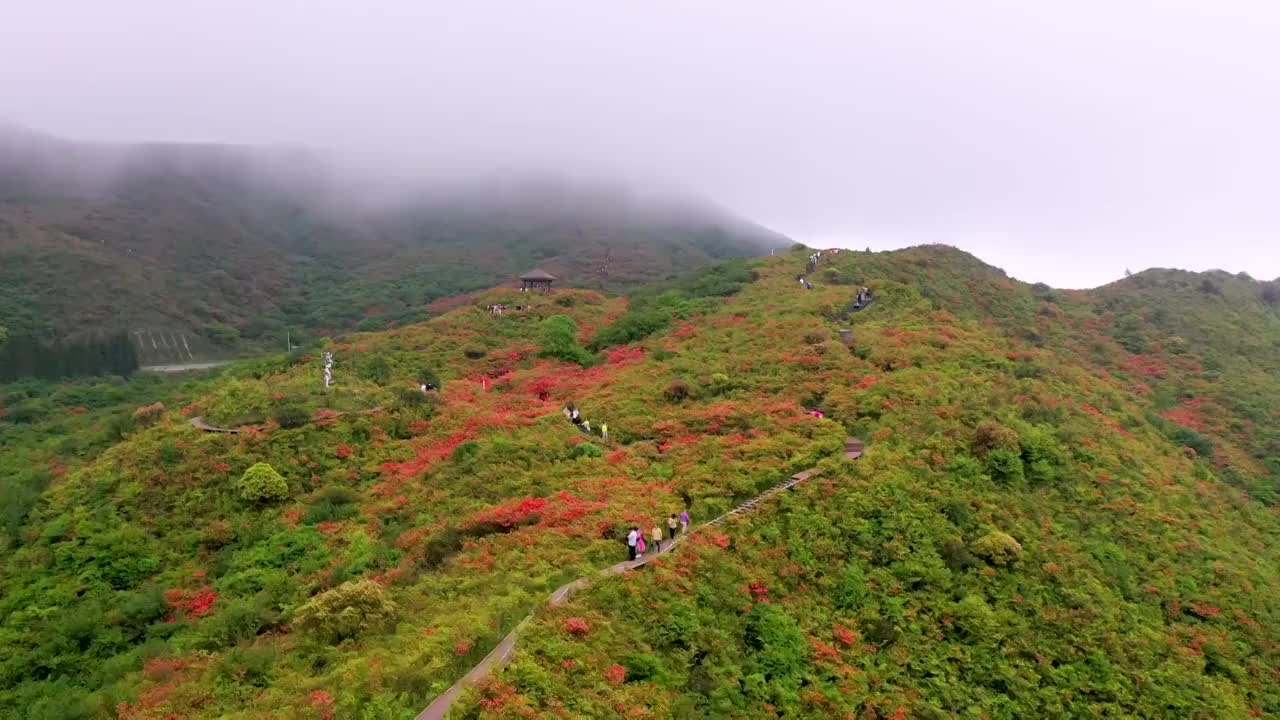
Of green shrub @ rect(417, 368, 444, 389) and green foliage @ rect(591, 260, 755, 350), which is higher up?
green foliage @ rect(591, 260, 755, 350)

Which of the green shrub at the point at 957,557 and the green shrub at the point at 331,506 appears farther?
the green shrub at the point at 331,506

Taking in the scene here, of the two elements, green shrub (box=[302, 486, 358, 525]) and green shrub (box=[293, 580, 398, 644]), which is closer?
green shrub (box=[293, 580, 398, 644])

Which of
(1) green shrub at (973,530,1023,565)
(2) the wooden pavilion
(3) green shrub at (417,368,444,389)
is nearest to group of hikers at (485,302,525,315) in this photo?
(2) the wooden pavilion

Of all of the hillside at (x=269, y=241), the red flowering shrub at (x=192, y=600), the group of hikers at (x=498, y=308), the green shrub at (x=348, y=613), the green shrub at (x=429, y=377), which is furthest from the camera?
the hillside at (x=269, y=241)

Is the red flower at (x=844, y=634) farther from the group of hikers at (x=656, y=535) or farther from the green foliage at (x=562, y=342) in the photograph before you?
the green foliage at (x=562, y=342)

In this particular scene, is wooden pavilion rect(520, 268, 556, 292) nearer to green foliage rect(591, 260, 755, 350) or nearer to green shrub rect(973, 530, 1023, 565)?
green foliage rect(591, 260, 755, 350)

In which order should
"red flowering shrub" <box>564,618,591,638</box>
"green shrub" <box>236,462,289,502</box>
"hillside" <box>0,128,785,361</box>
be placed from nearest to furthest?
"red flowering shrub" <box>564,618,591,638</box>, "green shrub" <box>236,462,289,502</box>, "hillside" <box>0,128,785,361</box>

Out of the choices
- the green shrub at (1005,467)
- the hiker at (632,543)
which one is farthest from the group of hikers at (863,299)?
the hiker at (632,543)

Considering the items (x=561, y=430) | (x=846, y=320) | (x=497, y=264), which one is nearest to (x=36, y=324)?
(x=497, y=264)
